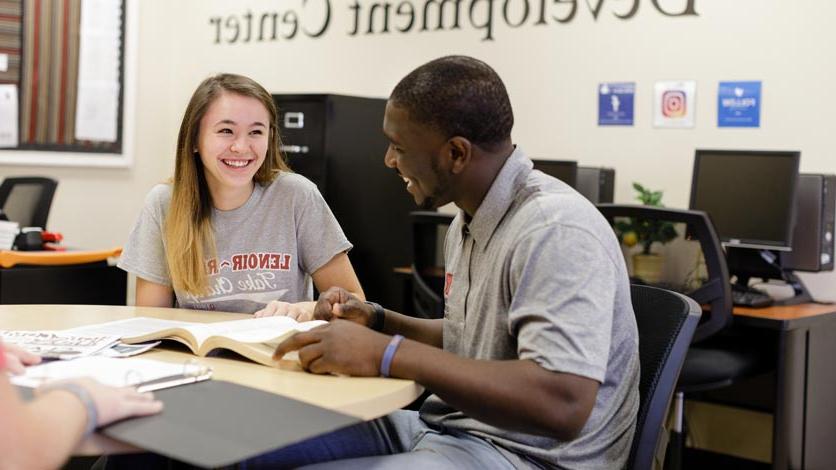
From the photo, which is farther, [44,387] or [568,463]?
[568,463]

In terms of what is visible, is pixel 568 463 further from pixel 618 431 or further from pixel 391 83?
pixel 391 83

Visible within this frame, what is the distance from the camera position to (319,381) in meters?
1.54

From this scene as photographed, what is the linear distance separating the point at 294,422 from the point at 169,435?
0.16 metres

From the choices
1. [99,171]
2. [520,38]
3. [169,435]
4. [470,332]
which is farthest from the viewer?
[99,171]

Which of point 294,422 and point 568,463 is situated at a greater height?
point 294,422

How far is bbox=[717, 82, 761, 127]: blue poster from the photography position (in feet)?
12.8

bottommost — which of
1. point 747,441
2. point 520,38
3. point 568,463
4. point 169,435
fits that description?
point 747,441

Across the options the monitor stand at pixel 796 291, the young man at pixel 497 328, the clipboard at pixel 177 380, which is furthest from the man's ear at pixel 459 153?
the monitor stand at pixel 796 291

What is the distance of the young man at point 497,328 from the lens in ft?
4.70

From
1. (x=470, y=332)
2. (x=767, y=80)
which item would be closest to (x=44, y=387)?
(x=470, y=332)

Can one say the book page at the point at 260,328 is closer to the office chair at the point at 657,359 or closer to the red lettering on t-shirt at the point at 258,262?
the red lettering on t-shirt at the point at 258,262

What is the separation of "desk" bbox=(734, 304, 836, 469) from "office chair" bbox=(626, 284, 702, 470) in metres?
1.66

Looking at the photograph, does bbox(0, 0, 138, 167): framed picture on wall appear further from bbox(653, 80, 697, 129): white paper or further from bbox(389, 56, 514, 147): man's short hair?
bbox(389, 56, 514, 147): man's short hair

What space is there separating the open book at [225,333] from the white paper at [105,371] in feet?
0.36
